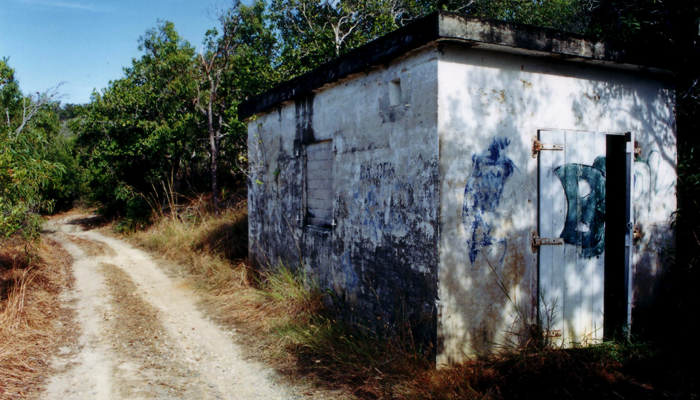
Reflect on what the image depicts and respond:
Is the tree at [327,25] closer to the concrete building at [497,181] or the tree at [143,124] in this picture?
the tree at [143,124]

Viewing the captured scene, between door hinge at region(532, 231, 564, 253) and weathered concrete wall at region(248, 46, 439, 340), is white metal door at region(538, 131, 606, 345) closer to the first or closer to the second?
door hinge at region(532, 231, 564, 253)

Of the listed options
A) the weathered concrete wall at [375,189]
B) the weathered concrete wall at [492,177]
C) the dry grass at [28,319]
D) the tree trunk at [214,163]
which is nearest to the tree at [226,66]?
the tree trunk at [214,163]

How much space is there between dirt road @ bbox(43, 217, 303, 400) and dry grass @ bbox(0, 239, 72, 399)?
0.21 metres

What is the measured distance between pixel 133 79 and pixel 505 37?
46.7ft

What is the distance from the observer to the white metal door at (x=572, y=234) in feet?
14.8

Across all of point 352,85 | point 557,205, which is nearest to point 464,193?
point 557,205

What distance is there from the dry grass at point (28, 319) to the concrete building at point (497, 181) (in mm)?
3335

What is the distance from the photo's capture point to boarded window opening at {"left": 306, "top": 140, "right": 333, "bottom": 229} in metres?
6.07

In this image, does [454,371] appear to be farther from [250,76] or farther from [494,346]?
[250,76]

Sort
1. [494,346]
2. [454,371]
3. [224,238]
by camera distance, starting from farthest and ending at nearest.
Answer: [224,238], [494,346], [454,371]

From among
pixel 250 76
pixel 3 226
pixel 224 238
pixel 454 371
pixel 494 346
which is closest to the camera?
pixel 454 371

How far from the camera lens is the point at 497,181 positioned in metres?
4.34

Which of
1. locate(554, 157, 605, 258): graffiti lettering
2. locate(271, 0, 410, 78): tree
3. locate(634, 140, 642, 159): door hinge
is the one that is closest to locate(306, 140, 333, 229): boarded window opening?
locate(554, 157, 605, 258): graffiti lettering

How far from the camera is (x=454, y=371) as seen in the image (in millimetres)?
3992
